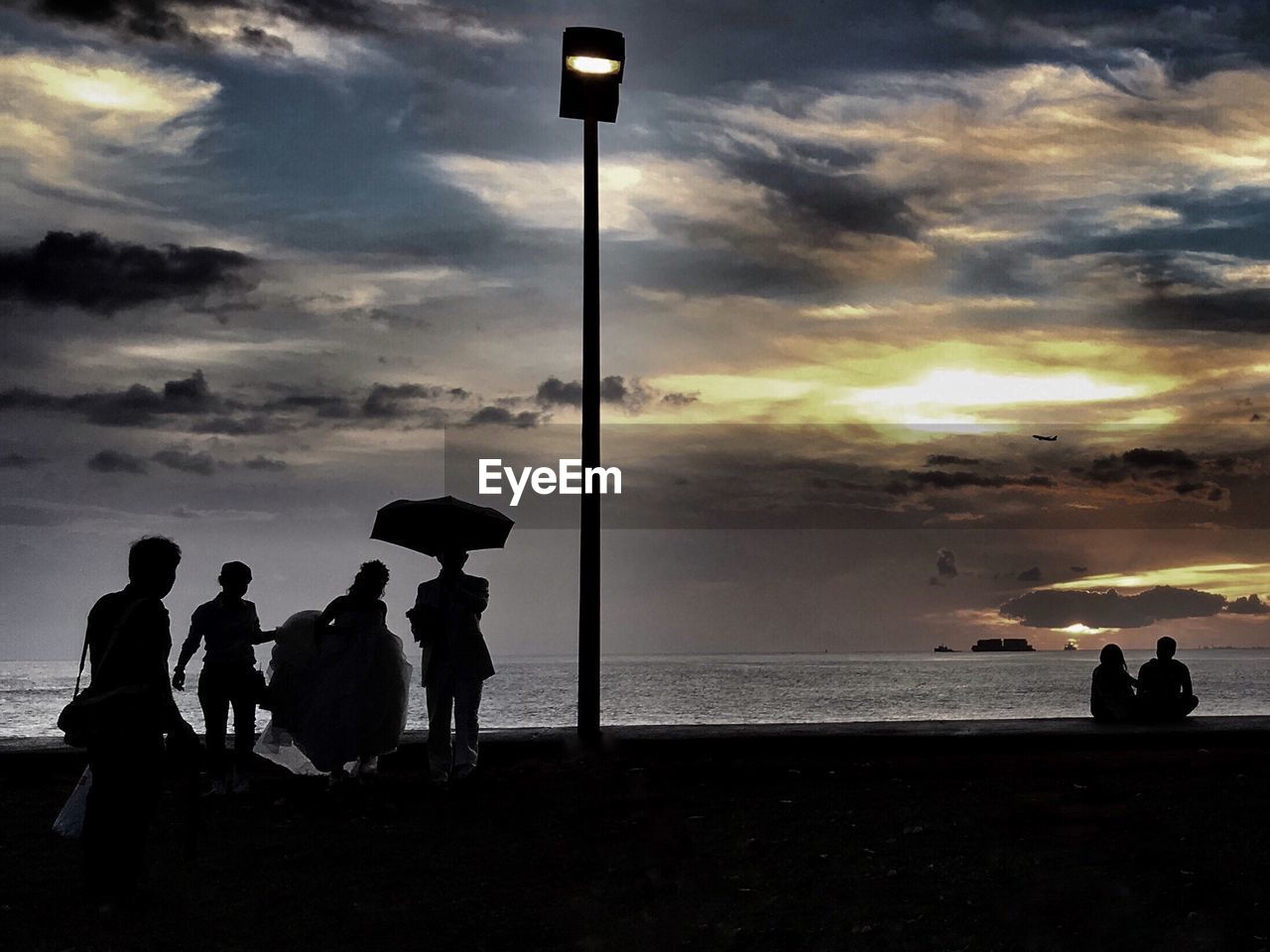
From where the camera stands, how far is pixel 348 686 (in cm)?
1207

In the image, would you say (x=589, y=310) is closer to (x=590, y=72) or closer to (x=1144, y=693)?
(x=590, y=72)

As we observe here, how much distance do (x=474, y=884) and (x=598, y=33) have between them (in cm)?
930

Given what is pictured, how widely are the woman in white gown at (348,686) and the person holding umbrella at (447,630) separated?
37cm

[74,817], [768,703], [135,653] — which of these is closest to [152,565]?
[135,653]

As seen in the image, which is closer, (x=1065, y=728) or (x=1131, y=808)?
(x=1131, y=808)

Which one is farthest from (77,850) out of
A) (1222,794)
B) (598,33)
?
(598,33)

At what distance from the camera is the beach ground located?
23.0 ft

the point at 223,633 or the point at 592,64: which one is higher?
the point at 592,64

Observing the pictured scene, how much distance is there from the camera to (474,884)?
8.19 m

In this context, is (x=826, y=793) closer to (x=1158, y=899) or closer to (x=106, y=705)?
(x=1158, y=899)

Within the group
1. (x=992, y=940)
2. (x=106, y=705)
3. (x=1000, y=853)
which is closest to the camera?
(x=992, y=940)

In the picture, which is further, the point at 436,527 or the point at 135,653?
the point at 436,527

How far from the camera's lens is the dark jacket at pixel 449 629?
470 inches

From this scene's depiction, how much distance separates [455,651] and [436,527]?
4.06 feet
